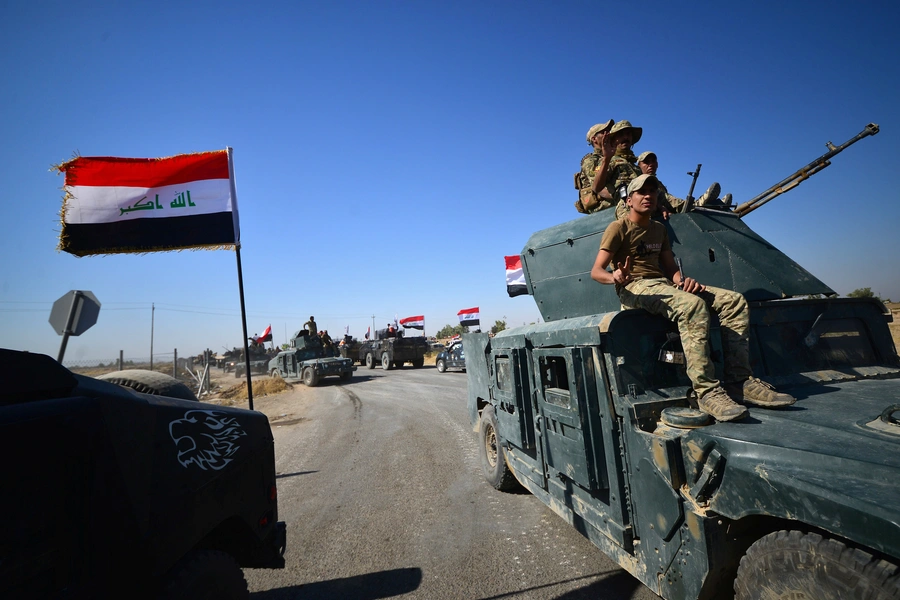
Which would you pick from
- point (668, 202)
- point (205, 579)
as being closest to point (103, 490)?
point (205, 579)

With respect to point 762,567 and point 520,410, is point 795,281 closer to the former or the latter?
point 520,410

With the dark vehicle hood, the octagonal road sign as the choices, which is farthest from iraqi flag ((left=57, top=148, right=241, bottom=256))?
the dark vehicle hood

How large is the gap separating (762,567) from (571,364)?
144cm

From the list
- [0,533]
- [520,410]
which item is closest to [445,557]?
[520,410]

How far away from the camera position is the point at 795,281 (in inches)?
146

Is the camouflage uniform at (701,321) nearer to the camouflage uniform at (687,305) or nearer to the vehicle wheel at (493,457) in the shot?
the camouflage uniform at (687,305)

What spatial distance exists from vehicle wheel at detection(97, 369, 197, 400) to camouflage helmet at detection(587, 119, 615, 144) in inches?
159

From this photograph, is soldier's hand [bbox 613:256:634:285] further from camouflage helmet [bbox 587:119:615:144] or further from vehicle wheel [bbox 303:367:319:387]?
vehicle wheel [bbox 303:367:319:387]

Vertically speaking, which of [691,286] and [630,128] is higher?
[630,128]

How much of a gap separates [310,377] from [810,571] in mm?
18393

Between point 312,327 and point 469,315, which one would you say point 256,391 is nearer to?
point 312,327

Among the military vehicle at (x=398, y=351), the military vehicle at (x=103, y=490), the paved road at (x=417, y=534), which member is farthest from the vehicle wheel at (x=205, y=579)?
the military vehicle at (x=398, y=351)

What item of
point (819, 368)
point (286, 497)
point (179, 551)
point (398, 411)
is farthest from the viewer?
point (398, 411)

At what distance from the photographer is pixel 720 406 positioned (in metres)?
2.42
